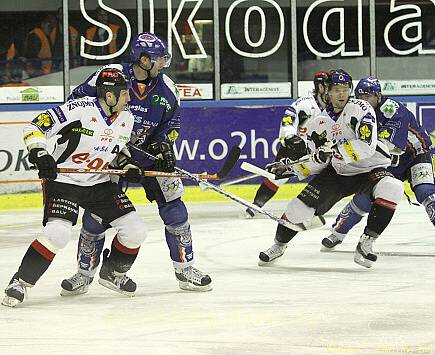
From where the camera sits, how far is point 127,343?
4.28 meters

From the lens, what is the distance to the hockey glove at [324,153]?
20.7ft

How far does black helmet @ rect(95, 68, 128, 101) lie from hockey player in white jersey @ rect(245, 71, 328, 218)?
158 cm

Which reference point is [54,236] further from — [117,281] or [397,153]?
[397,153]

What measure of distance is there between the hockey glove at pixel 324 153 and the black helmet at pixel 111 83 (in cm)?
141

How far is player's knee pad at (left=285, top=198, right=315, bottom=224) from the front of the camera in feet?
21.2

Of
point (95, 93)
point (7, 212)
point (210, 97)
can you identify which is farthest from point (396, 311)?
point (210, 97)

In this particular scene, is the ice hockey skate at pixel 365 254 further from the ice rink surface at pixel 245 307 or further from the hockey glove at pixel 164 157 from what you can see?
the hockey glove at pixel 164 157

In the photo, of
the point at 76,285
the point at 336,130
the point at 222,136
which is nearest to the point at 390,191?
the point at 336,130

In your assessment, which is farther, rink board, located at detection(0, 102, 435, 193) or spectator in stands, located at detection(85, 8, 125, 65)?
spectator in stands, located at detection(85, 8, 125, 65)

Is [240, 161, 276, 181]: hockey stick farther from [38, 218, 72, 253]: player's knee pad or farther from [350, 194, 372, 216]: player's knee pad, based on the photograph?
[38, 218, 72, 253]: player's knee pad

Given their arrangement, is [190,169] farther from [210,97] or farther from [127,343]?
[127,343]

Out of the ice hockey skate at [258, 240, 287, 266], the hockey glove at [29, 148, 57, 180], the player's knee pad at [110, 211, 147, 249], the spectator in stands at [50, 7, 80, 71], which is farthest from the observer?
the spectator in stands at [50, 7, 80, 71]

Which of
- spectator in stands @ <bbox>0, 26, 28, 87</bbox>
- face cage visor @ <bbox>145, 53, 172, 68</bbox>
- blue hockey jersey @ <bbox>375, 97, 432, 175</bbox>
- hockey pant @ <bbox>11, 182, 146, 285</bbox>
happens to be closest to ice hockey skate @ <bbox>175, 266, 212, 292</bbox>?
hockey pant @ <bbox>11, 182, 146, 285</bbox>

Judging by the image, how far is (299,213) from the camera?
6461 mm
